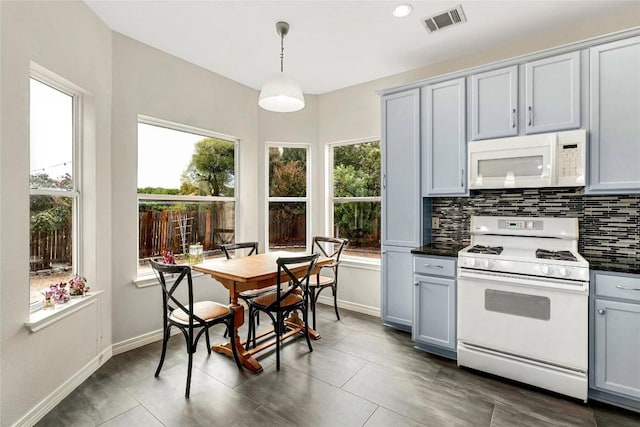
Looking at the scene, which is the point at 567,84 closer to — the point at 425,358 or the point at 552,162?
the point at 552,162

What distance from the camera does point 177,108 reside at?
326 cm

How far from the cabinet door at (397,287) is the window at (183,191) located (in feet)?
6.50

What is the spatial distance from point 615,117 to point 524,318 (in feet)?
5.19

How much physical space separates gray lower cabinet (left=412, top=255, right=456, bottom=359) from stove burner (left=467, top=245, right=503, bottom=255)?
203 millimetres

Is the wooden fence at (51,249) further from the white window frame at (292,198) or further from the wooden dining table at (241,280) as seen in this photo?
the white window frame at (292,198)

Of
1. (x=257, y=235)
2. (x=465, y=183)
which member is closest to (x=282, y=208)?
(x=257, y=235)

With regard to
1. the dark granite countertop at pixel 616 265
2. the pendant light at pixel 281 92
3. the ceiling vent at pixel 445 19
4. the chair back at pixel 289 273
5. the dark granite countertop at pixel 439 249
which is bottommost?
the chair back at pixel 289 273

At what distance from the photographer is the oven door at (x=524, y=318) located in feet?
7.00

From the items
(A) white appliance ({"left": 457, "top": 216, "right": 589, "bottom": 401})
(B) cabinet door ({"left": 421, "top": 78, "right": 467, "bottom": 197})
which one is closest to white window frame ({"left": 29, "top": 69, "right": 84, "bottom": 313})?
(B) cabinet door ({"left": 421, "top": 78, "right": 467, "bottom": 197})

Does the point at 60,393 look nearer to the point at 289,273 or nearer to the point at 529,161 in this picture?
the point at 289,273

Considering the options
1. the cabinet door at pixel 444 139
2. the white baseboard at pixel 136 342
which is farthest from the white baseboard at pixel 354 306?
the white baseboard at pixel 136 342

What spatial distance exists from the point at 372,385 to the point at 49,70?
3138 mm

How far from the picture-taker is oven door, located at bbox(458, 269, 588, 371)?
2.13 m

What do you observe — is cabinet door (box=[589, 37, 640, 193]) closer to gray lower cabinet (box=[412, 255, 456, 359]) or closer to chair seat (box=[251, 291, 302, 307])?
gray lower cabinet (box=[412, 255, 456, 359])
